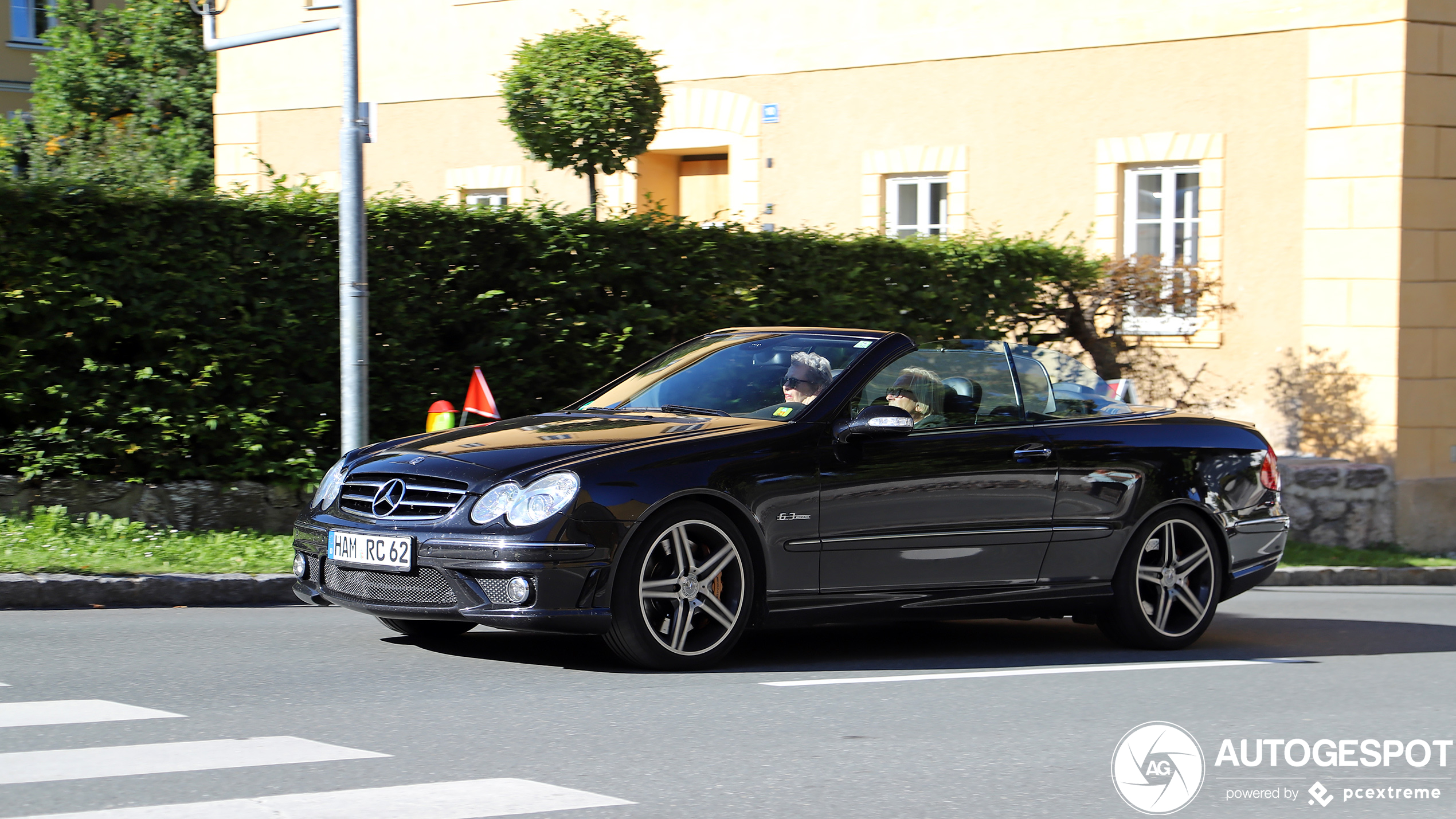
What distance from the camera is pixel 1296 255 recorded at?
15680 millimetres

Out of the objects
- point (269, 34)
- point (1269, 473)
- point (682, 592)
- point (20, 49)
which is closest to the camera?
point (682, 592)

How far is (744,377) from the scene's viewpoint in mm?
7918

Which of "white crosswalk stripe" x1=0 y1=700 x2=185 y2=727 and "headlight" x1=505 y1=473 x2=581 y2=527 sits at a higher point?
"headlight" x1=505 y1=473 x2=581 y2=527

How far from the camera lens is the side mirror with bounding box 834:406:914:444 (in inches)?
289

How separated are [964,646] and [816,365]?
1.76 metres

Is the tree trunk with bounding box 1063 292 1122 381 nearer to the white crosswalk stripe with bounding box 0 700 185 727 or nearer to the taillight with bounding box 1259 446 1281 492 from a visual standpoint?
the taillight with bounding box 1259 446 1281 492

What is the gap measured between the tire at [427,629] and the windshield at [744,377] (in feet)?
4.12

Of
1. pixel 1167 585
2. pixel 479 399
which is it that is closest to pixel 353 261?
pixel 479 399

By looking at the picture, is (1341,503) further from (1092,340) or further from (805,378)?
(805,378)

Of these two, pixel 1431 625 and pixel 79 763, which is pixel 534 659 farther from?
pixel 1431 625

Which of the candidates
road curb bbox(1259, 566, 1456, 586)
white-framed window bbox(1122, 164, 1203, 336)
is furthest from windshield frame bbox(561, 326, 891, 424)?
white-framed window bbox(1122, 164, 1203, 336)

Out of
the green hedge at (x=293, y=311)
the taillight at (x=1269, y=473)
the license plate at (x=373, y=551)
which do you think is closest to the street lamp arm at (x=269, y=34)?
the green hedge at (x=293, y=311)

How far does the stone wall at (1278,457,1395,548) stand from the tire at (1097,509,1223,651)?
6875 mm

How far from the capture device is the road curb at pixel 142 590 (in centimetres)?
872
